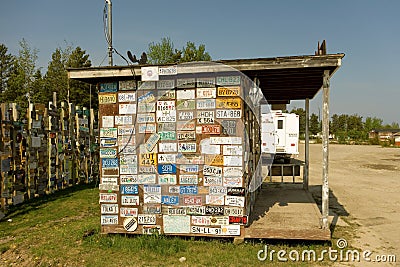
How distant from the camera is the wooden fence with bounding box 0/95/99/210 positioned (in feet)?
29.0

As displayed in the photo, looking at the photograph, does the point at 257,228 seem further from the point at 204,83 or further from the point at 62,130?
the point at 62,130

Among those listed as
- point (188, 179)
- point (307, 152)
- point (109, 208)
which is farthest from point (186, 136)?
point (307, 152)

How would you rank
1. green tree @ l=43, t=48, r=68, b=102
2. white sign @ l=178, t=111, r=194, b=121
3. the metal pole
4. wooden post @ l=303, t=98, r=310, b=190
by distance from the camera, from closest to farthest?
white sign @ l=178, t=111, r=194, b=121, the metal pole, wooden post @ l=303, t=98, r=310, b=190, green tree @ l=43, t=48, r=68, b=102

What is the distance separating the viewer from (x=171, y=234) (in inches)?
235

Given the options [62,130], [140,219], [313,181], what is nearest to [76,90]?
[62,130]

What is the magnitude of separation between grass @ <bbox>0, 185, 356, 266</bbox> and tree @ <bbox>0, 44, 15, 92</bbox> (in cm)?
4285

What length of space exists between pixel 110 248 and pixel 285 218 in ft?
10.8

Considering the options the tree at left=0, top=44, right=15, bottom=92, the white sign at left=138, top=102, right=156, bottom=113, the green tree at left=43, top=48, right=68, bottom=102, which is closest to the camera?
the white sign at left=138, top=102, right=156, bottom=113

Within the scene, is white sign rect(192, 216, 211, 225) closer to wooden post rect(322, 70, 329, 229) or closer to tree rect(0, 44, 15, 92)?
wooden post rect(322, 70, 329, 229)

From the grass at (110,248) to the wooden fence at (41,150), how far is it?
95.0 inches

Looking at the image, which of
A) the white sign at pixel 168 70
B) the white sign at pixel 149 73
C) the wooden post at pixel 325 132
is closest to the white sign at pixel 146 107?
the white sign at pixel 149 73

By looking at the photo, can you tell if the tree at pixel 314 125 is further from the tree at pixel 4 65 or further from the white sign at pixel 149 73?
the white sign at pixel 149 73

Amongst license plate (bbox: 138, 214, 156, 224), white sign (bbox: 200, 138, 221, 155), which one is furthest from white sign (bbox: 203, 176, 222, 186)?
license plate (bbox: 138, 214, 156, 224)

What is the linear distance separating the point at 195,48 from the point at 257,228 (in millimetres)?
35054
